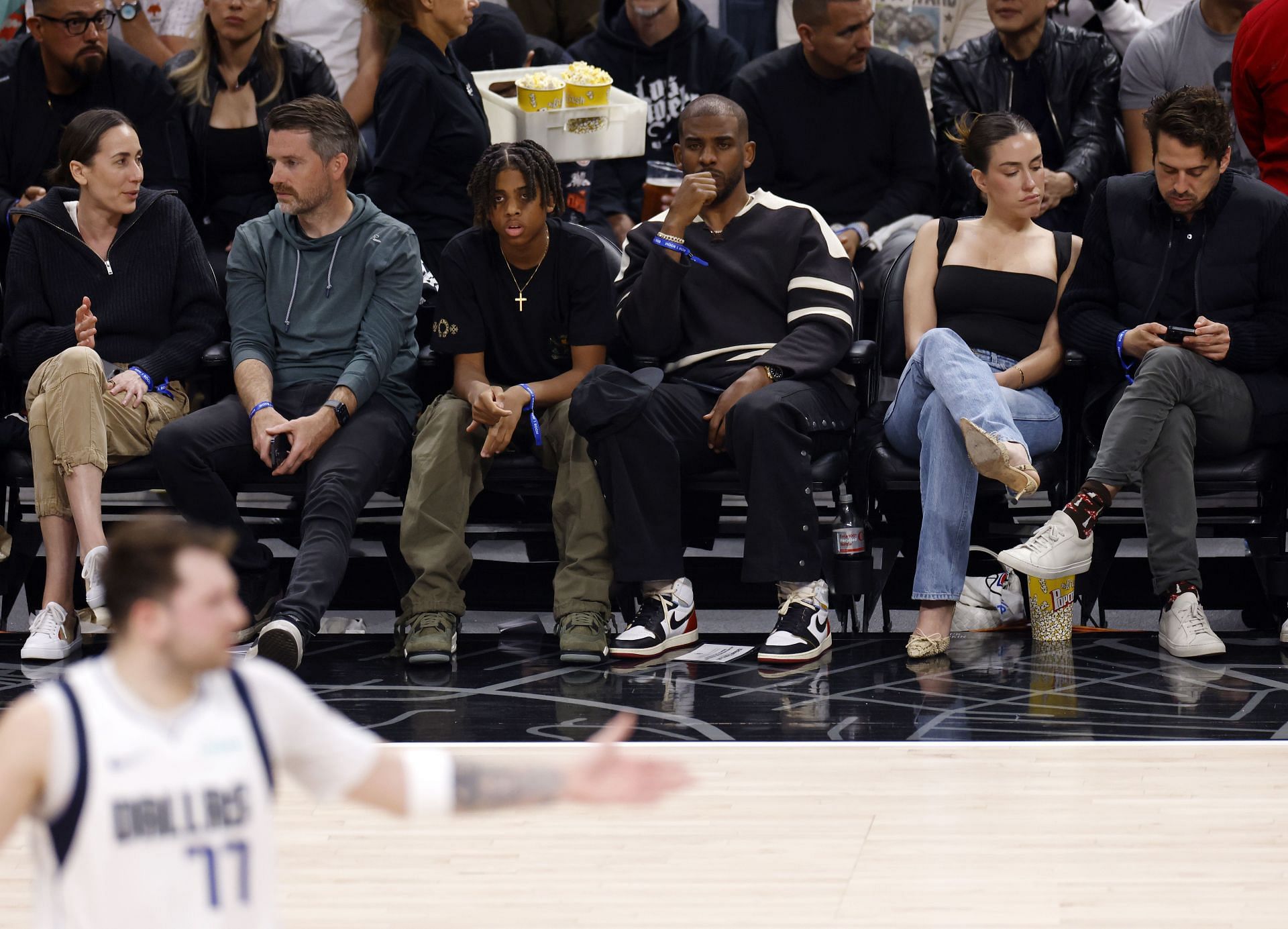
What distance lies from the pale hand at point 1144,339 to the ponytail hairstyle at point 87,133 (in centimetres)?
282

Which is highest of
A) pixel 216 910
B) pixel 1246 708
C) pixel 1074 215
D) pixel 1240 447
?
pixel 1074 215

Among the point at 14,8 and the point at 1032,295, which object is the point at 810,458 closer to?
the point at 1032,295

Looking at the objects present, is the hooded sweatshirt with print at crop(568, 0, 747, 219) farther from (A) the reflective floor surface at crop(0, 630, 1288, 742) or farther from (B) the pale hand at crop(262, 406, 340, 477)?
(A) the reflective floor surface at crop(0, 630, 1288, 742)

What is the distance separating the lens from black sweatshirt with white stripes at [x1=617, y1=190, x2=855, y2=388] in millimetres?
4285

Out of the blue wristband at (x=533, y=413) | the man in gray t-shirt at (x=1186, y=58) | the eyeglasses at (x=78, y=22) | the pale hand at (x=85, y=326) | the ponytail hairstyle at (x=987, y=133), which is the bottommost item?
the blue wristband at (x=533, y=413)

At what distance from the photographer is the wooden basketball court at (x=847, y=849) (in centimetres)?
243

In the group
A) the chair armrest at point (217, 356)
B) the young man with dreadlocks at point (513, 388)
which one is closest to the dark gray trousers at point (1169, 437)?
the young man with dreadlocks at point (513, 388)

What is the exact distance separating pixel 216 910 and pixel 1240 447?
3280 millimetres

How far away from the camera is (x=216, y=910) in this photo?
1542 millimetres

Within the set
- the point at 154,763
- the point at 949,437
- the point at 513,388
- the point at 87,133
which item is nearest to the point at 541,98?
the point at 513,388

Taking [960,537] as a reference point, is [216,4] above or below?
above

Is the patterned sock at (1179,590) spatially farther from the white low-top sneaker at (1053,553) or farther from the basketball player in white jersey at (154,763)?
the basketball player in white jersey at (154,763)

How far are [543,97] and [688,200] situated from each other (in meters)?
0.75

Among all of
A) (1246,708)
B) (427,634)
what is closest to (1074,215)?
(1246,708)
